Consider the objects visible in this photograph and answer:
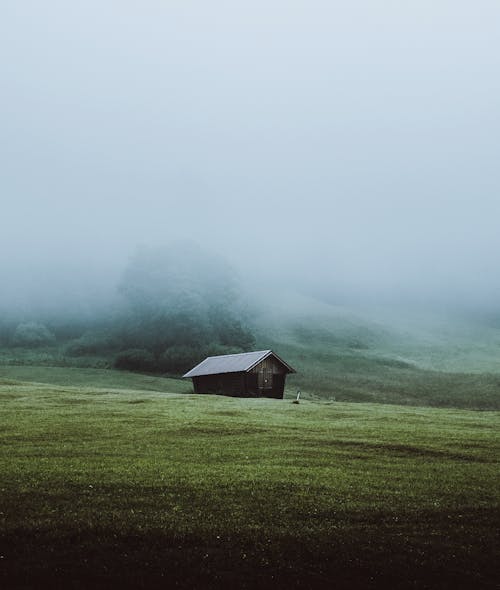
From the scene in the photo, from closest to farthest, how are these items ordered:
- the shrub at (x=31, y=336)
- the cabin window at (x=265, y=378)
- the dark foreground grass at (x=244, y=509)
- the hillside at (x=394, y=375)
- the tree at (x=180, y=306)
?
the dark foreground grass at (x=244, y=509), the cabin window at (x=265, y=378), the hillside at (x=394, y=375), the tree at (x=180, y=306), the shrub at (x=31, y=336)

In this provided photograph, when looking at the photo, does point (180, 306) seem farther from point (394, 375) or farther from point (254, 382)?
point (394, 375)

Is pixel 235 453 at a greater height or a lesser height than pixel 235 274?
lesser

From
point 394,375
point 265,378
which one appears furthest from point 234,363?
point 394,375

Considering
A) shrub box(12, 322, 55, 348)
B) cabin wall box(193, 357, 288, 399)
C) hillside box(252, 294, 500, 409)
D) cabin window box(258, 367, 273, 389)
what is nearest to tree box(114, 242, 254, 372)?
hillside box(252, 294, 500, 409)

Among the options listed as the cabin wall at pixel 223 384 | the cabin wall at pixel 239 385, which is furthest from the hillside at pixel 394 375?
the cabin wall at pixel 223 384

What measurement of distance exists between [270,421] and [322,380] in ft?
276

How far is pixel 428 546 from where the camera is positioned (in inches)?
673

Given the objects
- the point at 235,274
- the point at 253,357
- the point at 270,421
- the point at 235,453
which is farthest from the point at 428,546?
the point at 235,274

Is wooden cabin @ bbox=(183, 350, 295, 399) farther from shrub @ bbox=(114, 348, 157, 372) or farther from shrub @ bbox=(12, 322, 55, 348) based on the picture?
shrub @ bbox=(12, 322, 55, 348)

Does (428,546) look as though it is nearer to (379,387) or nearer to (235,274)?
(379,387)

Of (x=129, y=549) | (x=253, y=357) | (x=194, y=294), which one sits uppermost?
(x=194, y=294)

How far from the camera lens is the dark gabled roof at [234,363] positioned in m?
92.0

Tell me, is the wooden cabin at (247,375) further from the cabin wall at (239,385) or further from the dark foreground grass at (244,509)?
the dark foreground grass at (244,509)

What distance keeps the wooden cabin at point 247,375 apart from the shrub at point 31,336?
103569 millimetres
